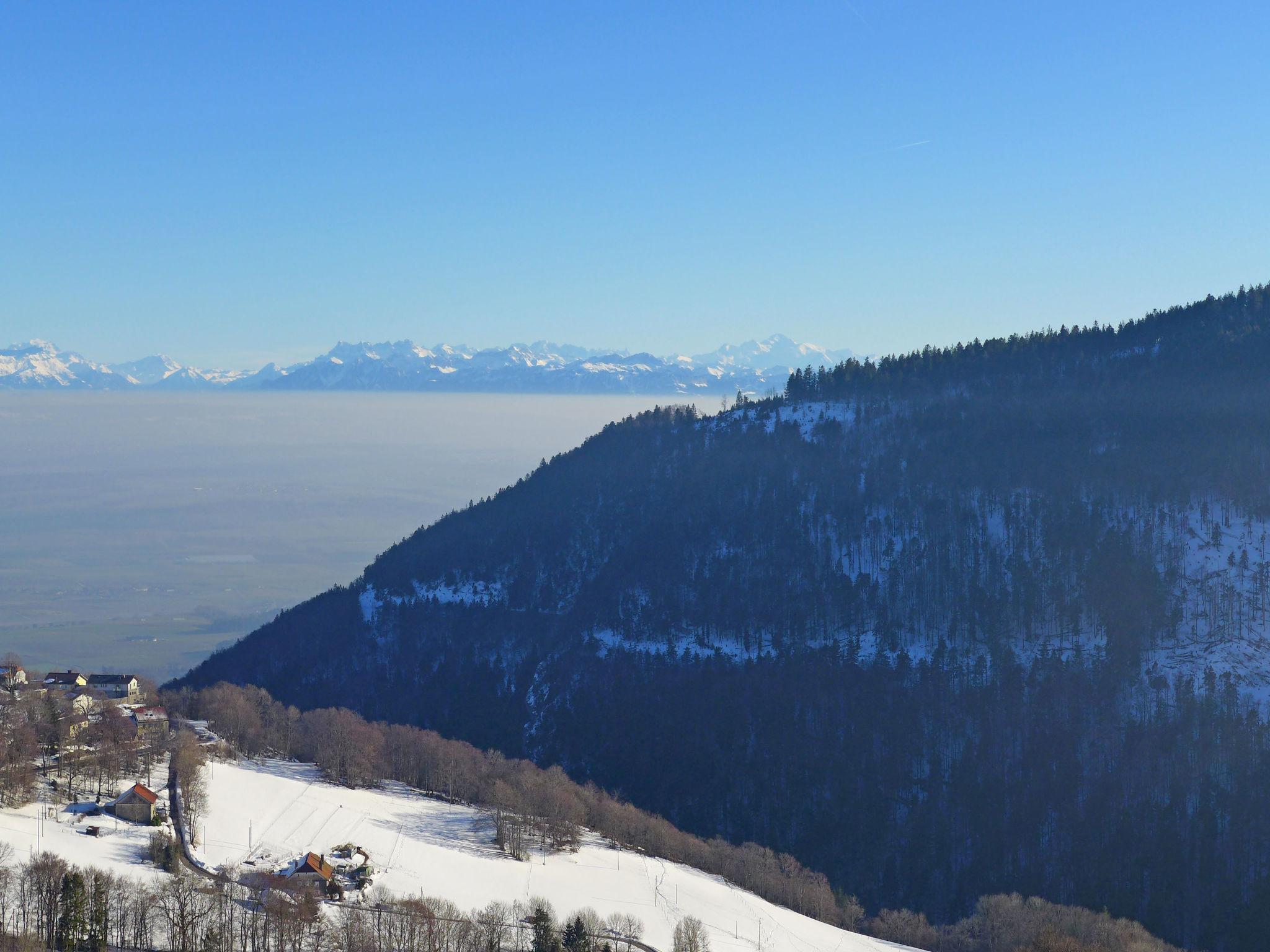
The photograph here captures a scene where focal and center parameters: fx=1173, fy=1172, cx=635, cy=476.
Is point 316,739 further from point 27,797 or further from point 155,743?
point 27,797

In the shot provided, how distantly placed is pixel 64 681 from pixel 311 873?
170 feet

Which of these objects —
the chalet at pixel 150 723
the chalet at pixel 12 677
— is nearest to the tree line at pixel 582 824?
the chalet at pixel 150 723

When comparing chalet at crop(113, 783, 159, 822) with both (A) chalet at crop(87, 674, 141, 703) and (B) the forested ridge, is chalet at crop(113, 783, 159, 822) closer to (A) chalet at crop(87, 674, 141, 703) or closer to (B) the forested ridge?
(A) chalet at crop(87, 674, 141, 703)

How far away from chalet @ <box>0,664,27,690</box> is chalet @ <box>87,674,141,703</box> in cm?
614

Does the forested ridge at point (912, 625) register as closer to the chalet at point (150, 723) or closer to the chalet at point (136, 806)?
the chalet at point (150, 723)

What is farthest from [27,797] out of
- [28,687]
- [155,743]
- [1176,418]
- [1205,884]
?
[1176,418]

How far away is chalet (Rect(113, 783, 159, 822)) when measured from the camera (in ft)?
229

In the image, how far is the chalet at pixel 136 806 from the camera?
69.8 metres

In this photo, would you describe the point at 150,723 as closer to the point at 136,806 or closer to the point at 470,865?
the point at 136,806

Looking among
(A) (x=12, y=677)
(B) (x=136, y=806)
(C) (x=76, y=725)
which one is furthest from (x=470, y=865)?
(A) (x=12, y=677)

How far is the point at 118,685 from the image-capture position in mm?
107250

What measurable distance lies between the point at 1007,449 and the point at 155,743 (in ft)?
334

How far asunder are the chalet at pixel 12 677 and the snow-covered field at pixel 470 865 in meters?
23.9

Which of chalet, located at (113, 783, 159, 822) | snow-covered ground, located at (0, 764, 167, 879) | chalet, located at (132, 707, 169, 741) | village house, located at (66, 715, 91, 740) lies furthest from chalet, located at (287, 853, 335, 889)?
chalet, located at (132, 707, 169, 741)
